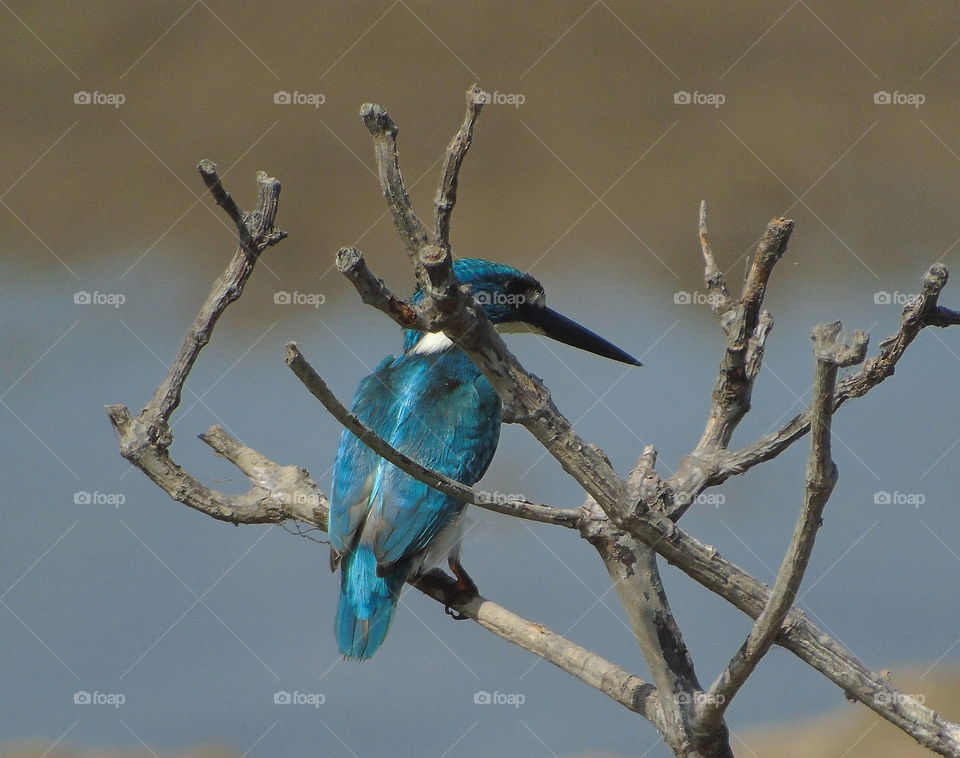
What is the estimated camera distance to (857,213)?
611 cm

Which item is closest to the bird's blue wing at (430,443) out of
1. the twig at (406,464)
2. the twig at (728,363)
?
the twig at (728,363)

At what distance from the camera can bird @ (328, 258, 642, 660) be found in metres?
2.79

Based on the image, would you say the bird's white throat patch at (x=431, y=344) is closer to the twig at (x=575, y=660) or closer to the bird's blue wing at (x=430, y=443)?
the bird's blue wing at (x=430, y=443)

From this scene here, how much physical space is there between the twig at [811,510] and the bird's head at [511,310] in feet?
5.14

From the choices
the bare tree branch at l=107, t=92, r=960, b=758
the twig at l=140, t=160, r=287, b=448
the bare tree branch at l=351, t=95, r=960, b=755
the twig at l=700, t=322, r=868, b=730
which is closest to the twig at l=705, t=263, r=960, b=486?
the bare tree branch at l=107, t=92, r=960, b=758

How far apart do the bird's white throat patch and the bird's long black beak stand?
0.26m

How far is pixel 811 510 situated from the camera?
1.66 m

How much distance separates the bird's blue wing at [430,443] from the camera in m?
2.79

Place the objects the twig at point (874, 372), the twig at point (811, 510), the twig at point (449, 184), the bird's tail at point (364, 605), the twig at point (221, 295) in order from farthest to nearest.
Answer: the bird's tail at point (364, 605), the twig at point (221, 295), the twig at point (874, 372), the twig at point (449, 184), the twig at point (811, 510)

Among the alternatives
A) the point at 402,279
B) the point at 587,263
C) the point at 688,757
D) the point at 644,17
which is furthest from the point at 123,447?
the point at 644,17

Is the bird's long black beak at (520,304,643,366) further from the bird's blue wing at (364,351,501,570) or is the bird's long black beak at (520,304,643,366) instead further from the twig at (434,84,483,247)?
the twig at (434,84,483,247)

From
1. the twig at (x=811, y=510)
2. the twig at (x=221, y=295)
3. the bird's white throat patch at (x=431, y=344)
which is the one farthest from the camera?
the bird's white throat patch at (x=431, y=344)

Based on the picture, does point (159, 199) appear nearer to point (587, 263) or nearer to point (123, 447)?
point (587, 263)

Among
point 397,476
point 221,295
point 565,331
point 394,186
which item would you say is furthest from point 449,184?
point 565,331
